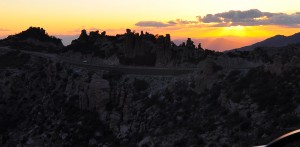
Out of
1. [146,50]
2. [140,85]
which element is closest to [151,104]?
[140,85]

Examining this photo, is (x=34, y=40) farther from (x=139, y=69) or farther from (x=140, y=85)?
(x=140, y=85)

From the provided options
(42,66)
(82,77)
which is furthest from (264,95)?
(42,66)

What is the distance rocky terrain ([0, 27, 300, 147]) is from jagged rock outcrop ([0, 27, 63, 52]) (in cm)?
3379

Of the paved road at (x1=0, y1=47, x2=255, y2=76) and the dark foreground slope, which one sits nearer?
the dark foreground slope

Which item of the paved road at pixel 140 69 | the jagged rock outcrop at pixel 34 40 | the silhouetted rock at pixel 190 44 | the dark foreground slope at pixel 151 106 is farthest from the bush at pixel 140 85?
the jagged rock outcrop at pixel 34 40

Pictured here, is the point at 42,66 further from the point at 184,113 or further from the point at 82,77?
the point at 184,113

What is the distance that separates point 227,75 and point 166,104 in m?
8.50

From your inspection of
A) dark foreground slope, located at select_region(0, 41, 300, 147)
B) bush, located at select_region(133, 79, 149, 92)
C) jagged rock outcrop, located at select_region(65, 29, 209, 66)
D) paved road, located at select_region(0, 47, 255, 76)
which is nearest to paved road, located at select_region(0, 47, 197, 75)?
paved road, located at select_region(0, 47, 255, 76)

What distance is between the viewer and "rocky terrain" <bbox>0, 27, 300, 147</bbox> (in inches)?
1416

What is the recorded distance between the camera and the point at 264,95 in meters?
38.4

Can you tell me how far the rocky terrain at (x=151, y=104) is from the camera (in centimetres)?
3597

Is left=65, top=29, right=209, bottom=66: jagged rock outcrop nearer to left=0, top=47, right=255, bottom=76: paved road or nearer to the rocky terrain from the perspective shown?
the rocky terrain

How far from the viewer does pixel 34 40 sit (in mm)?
123250

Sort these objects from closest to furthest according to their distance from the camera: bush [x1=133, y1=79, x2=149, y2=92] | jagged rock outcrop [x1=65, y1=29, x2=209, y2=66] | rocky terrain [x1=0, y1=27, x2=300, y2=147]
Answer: rocky terrain [x1=0, y1=27, x2=300, y2=147] → bush [x1=133, y1=79, x2=149, y2=92] → jagged rock outcrop [x1=65, y1=29, x2=209, y2=66]
